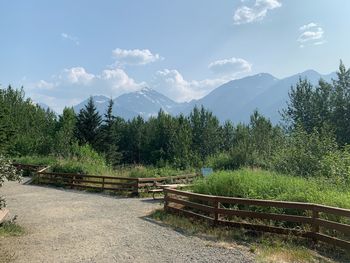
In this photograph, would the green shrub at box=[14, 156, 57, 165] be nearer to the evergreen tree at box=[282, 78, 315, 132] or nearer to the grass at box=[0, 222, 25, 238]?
the grass at box=[0, 222, 25, 238]

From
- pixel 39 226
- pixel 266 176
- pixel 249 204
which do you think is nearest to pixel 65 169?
pixel 39 226

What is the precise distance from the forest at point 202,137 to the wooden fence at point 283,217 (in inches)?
167

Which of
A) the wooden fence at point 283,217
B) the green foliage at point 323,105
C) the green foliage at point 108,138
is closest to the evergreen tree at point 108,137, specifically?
the green foliage at point 108,138

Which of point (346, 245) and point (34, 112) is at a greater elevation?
point (34, 112)

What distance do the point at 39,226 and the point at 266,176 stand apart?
309 inches

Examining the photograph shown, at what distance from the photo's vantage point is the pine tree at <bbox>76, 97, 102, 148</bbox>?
198 feet

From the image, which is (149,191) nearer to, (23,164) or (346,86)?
(23,164)

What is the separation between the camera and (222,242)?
10172mm

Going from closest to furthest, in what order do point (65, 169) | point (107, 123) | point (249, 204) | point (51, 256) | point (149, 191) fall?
point (51, 256) → point (249, 204) → point (149, 191) → point (65, 169) → point (107, 123)

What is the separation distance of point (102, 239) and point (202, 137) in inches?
3162

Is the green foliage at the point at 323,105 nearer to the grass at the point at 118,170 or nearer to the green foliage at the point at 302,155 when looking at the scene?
the grass at the point at 118,170

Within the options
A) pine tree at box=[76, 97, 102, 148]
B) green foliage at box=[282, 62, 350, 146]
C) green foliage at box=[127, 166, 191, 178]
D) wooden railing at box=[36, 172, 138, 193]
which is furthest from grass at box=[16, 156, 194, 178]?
pine tree at box=[76, 97, 102, 148]

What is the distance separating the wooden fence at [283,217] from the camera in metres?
9.14

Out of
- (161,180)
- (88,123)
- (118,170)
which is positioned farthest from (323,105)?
(161,180)
